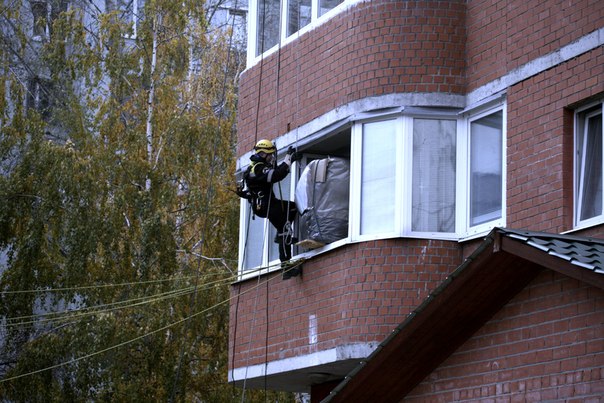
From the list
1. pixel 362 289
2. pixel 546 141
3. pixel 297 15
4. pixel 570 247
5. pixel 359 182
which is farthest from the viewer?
pixel 297 15

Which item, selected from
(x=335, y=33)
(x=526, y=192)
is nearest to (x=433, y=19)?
(x=335, y=33)

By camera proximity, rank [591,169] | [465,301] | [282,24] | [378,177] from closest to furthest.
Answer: [465,301] → [591,169] → [378,177] → [282,24]

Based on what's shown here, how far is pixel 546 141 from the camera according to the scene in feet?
42.4

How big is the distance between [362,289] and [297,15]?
4.09 m

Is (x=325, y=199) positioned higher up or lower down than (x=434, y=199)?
higher up

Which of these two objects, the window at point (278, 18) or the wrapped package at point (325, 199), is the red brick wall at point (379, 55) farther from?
the wrapped package at point (325, 199)

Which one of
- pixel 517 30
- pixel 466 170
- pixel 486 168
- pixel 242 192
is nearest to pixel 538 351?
pixel 486 168

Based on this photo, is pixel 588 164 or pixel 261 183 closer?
pixel 588 164

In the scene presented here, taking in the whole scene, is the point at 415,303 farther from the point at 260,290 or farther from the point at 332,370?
the point at 260,290

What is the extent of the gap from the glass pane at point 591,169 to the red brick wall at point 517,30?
2.82 feet

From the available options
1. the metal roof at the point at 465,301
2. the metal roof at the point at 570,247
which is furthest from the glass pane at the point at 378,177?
the metal roof at the point at 570,247

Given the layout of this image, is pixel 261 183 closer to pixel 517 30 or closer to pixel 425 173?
pixel 425 173

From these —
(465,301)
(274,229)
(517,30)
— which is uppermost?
(517,30)

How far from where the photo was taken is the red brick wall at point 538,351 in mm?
10344
